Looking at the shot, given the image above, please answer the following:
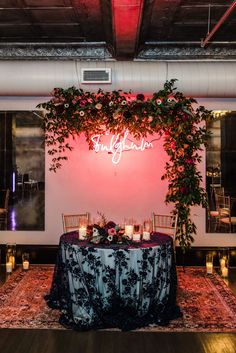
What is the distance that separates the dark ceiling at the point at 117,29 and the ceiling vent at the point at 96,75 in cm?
41

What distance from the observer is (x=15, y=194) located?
373 inches

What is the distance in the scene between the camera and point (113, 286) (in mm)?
4730

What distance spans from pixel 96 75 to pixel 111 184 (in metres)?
2.50

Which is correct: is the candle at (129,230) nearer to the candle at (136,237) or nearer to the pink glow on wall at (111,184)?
the candle at (136,237)

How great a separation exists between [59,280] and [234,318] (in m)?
2.25

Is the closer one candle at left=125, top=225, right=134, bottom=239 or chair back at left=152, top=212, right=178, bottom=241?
candle at left=125, top=225, right=134, bottom=239

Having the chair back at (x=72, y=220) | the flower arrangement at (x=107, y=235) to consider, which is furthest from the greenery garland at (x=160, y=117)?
the chair back at (x=72, y=220)

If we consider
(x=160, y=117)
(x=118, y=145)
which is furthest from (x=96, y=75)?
(x=118, y=145)

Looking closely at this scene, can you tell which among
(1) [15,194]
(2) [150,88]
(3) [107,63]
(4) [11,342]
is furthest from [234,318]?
(1) [15,194]

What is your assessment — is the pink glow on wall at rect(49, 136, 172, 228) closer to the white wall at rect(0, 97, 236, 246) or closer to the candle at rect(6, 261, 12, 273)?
the white wall at rect(0, 97, 236, 246)

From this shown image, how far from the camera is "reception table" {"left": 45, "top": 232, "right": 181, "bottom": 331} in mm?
4715

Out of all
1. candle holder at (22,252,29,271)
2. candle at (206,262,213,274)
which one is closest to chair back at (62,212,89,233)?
candle holder at (22,252,29,271)

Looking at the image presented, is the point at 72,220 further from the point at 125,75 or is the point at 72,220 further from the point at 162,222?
the point at 125,75

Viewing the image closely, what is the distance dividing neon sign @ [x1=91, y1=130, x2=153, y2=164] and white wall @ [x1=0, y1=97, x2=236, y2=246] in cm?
11
